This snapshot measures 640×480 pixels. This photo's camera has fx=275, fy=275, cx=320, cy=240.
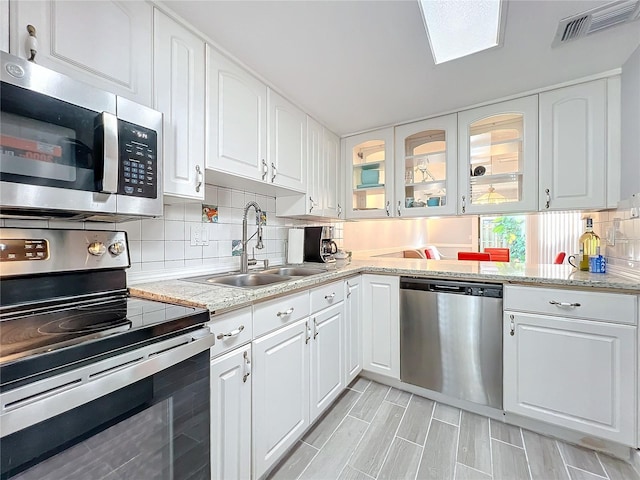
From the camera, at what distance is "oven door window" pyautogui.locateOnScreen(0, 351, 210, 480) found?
22.8 inches

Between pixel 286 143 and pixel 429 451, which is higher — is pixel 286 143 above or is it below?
above

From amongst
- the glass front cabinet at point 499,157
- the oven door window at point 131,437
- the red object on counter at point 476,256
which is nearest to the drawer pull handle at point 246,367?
the oven door window at point 131,437

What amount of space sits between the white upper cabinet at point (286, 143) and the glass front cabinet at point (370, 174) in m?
0.70

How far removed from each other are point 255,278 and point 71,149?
1.12 meters

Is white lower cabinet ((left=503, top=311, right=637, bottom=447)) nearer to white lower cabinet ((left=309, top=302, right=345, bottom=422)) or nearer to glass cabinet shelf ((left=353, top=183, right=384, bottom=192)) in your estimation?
white lower cabinet ((left=309, top=302, right=345, bottom=422))

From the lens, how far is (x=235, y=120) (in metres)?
1.55

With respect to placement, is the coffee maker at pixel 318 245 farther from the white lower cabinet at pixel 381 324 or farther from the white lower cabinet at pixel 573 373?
the white lower cabinet at pixel 573 373

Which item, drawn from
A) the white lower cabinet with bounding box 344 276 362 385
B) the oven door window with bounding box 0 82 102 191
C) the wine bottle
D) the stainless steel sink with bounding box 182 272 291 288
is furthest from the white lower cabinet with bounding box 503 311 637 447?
the oven door window with bounding box 0 82 102 191

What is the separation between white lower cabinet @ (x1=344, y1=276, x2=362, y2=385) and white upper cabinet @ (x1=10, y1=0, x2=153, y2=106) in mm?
1568

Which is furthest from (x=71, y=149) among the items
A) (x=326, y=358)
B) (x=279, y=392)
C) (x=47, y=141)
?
(x=326, y=358)

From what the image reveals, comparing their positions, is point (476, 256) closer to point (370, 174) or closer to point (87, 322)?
point (370, 174)


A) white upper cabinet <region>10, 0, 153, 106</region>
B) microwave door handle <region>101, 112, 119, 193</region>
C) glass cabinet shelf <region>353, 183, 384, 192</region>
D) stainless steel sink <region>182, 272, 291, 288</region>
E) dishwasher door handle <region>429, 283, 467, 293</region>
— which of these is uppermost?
white upper cabinet <region>10, 0, 153, 106</region>

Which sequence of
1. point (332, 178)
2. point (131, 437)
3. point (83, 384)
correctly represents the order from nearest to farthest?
point (83, 384), point (131, 437), point (332, 178)

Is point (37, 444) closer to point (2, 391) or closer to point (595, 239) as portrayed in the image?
point (2, 391)
